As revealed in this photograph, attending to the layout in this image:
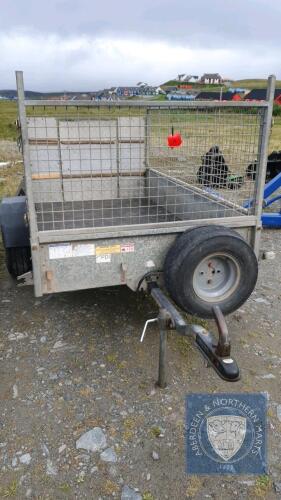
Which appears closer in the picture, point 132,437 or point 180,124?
point 132,437

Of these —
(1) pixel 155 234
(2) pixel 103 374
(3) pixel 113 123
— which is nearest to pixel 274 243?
(3) pixel 113 123

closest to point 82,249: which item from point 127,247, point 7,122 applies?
point 127,247

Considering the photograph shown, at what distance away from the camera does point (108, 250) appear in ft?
10.3

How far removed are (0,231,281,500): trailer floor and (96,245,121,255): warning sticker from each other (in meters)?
0.87

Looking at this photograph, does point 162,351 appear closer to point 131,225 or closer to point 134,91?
point 131,225

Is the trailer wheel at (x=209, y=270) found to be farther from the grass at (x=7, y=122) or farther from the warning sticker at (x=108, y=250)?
the grass at (x=7, y=122)

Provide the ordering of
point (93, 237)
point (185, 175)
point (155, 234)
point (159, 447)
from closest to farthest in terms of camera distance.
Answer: point (159, 447), point (93, 237), point (155, 234), point (185, 175)

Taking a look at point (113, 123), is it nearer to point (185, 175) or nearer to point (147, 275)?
point (185, 175)

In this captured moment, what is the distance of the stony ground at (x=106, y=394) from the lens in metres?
2.37

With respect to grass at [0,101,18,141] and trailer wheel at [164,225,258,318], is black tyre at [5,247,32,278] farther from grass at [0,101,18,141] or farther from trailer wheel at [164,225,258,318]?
grass at [0,101,18,141]

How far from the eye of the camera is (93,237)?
306cm

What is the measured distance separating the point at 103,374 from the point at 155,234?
112cm

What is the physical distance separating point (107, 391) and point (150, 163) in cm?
301

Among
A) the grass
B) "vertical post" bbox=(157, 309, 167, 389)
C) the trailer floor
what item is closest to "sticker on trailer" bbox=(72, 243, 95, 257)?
"vertical post" bbox=(157, 309, 167, 389)
